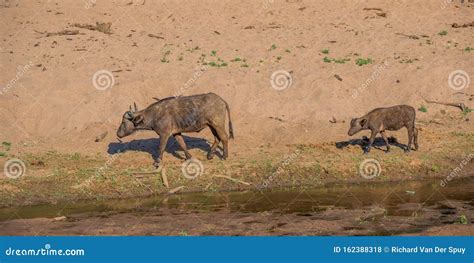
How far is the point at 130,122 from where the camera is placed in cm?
2538

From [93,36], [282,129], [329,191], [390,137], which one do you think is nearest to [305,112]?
[282,129]

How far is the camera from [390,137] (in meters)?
27.2

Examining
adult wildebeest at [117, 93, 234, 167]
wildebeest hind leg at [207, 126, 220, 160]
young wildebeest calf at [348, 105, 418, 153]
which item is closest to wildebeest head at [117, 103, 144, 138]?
adult wildebeest at [117, 93, 234, 167]

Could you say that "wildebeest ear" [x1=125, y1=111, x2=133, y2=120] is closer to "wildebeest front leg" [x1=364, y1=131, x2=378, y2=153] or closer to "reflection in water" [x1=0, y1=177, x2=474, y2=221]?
"reflection in water" [x1=0, y1=177, x2=474, y2=221]

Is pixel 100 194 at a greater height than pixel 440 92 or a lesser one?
lesser

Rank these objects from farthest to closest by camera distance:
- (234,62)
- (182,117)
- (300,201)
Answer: (234,62) < (182,117) < (300,201)

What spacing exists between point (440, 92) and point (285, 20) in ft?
38.6

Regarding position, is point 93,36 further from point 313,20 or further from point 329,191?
point 329,191

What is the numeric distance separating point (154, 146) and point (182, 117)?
111 inches

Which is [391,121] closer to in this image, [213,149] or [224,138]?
[224,138]

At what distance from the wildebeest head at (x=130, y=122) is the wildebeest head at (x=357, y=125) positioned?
6.89 m

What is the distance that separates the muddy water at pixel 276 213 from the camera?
17278mm

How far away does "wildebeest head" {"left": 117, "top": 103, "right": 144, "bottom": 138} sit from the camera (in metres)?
24.9

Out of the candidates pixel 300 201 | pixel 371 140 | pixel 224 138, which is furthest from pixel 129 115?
pixel 371 140
